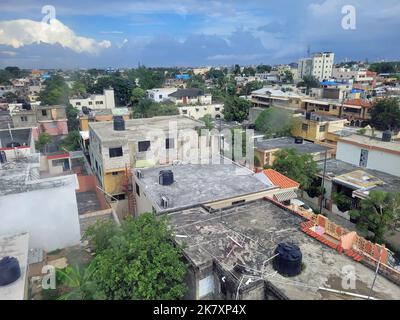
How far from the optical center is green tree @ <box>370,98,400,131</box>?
35312 millimetres

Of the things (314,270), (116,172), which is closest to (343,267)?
(314,270)

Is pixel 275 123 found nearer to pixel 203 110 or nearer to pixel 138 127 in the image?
pixel 203 110

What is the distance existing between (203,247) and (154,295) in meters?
2.17

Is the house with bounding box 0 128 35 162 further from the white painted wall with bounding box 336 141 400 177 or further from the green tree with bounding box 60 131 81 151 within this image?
the white painted wall with bounding box 336 141 400 177

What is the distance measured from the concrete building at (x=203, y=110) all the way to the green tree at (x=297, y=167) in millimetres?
26104

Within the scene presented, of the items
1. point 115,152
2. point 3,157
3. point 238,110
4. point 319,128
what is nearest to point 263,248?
point 115,152

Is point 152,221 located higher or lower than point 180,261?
higher

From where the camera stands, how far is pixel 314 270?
7.86 m

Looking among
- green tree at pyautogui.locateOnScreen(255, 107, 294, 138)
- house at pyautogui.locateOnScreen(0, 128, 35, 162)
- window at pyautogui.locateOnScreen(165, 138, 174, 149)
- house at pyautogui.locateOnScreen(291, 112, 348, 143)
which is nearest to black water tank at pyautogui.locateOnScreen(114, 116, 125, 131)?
window at pyautogui.locateOnScreen(165, 138, 174, 149)

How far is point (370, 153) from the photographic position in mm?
20797

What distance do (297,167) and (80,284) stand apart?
13345mm

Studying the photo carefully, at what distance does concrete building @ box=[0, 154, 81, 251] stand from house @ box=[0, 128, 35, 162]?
2.82 metres

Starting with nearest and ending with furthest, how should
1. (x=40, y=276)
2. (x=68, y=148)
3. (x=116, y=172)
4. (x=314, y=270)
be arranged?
(x=314, y=270)
(x=40, y=276)
(x=116, y=172)
(x=68, y=148)
